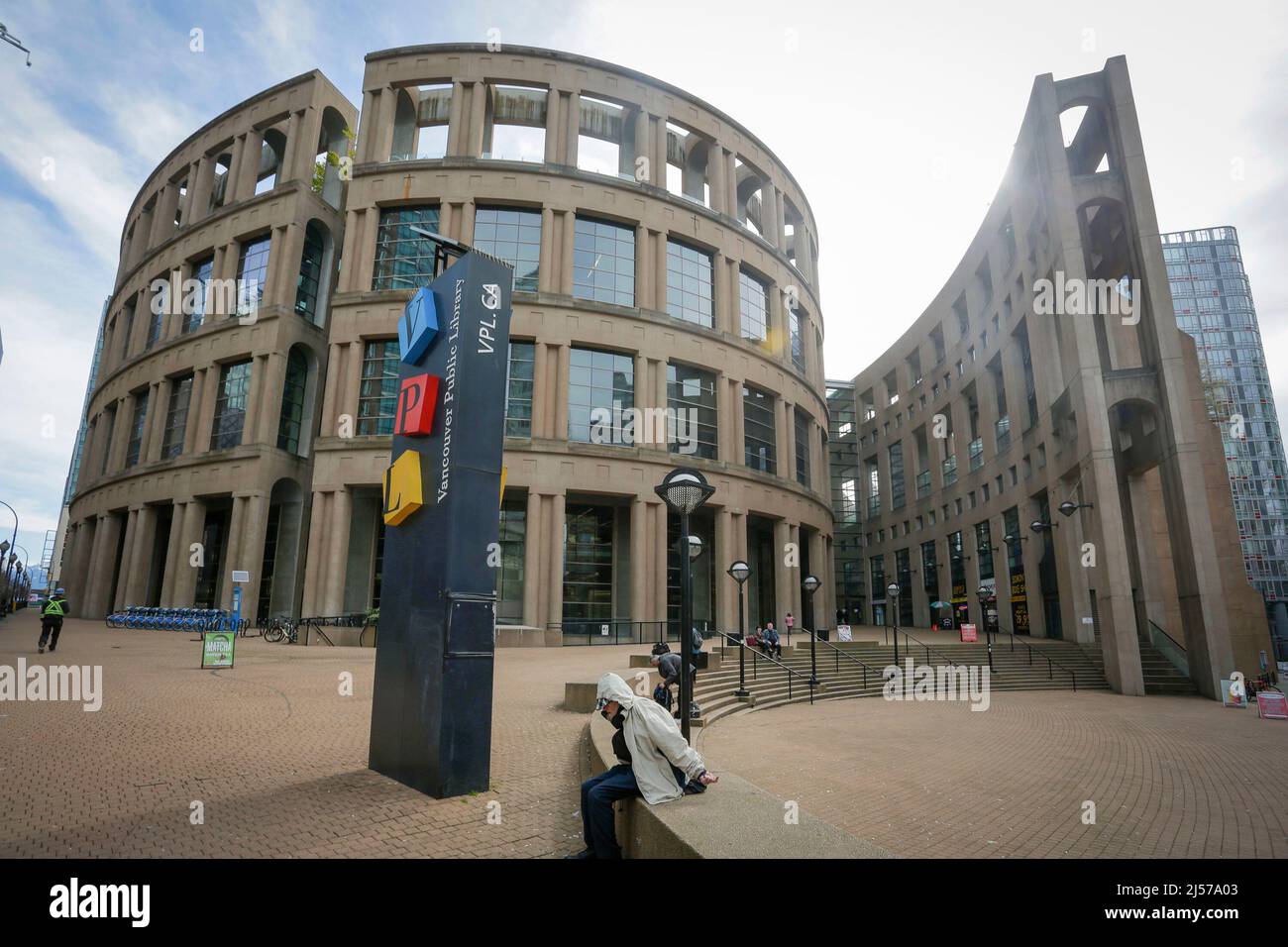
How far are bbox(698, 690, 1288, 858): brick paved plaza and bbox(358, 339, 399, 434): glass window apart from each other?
2283 centimetres

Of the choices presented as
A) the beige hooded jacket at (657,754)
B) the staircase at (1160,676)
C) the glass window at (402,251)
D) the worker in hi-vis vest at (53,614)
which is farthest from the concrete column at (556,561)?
the beige hooded jacket at (657,754)

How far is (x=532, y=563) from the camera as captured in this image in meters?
28.6

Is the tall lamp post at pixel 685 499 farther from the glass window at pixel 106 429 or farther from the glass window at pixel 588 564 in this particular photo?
the glass window at pixel 106 429

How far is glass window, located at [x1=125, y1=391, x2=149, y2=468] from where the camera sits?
40.9 metres

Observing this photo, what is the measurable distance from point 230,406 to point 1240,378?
11901 cm

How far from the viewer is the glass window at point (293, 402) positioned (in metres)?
35.6

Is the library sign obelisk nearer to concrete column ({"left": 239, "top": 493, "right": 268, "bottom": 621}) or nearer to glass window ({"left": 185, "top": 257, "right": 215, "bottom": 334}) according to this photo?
concrete column ({"left": 239, "top": 493, "right": 268, "bottom": 621})

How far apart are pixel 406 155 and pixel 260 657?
29.3 meters

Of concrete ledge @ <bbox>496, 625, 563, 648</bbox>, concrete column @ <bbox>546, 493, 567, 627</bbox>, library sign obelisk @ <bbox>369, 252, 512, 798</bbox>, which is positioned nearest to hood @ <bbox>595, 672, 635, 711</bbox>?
library sign obelisk @ <bbox>369, 252, 512, 798</bbox>

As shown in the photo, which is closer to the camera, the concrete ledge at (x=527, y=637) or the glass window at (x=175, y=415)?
the concrete ledge at (x=527, y=637)

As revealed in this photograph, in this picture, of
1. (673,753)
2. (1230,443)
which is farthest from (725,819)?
(1230,443)

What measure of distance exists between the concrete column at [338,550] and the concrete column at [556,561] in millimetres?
8868

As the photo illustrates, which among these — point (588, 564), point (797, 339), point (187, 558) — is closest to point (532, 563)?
point (588, 564)

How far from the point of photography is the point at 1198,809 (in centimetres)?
753
